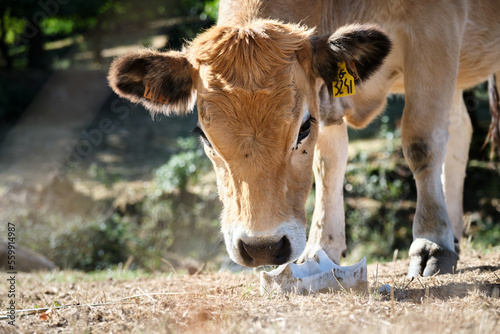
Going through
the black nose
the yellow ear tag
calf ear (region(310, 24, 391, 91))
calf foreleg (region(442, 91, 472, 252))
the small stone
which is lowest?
the small stone

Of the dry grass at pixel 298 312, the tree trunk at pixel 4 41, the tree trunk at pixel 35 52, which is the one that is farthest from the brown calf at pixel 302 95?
the tree trunk at pixel 35 52

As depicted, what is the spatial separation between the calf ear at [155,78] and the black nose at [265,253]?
1.27 metres

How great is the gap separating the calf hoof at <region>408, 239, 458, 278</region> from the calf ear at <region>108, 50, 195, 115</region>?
6.36ft

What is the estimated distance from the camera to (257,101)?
322 centimetres

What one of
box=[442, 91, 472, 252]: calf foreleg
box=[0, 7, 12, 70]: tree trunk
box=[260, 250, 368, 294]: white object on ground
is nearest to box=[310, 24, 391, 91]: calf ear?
box=[260, 250, 368, 294]: white object on ground

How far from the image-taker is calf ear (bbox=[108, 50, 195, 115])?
3.66m

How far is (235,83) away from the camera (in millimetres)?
3299

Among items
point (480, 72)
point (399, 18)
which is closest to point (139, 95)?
point (399, 18)

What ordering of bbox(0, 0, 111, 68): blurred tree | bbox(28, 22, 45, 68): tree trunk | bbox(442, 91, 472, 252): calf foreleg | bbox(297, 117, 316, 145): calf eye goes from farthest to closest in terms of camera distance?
1. bbox(28, 22, 45, 68): tree trunk
2. bbox(0, 0, 111, 68): blurred tree
3. bbox(442, 91, 472, 252): calf foreleg
4. bbox(297, 117, 316, 145): calf eye

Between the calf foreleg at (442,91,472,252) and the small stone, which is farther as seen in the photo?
the calf foreleg at (442,91,472,252)

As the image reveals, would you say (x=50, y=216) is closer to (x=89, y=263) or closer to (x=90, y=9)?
(x=89, y=263)

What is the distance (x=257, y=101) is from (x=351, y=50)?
0.81 meters

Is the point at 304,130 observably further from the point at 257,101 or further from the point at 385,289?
the point at 385,289

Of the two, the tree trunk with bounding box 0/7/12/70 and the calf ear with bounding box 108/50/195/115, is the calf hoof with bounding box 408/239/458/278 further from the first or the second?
the tree trunk with bounding box 0/7/12/70
